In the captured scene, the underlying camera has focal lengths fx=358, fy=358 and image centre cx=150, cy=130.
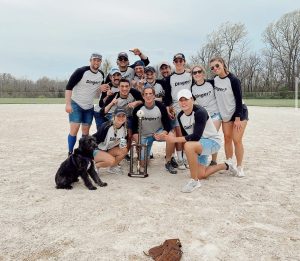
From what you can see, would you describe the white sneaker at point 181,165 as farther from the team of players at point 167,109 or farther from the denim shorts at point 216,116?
the denim shorts at point 216,116

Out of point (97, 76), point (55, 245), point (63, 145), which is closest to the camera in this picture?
point (55, 245)

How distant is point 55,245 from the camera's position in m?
3.44

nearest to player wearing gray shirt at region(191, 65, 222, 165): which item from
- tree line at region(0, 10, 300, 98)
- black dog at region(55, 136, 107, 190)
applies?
black dog at region(55, 136, 107, 190)

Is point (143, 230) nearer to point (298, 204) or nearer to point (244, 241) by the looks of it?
point (244, 241)

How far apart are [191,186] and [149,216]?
4.08ft

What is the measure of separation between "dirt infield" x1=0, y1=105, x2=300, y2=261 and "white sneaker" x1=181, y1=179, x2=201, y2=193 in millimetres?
111

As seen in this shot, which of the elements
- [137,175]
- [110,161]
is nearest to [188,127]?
[137,175]

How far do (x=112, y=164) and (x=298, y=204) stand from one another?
2997 millimetres

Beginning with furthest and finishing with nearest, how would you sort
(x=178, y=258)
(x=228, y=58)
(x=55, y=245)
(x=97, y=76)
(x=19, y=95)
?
1. (x=228, y=58)
2. (x=19, y=95)
3. (x=97, y=76)
4. (x=55, y=245)
5. (x=178, y=258)

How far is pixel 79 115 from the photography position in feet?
22.5

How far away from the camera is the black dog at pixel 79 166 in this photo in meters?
5.23

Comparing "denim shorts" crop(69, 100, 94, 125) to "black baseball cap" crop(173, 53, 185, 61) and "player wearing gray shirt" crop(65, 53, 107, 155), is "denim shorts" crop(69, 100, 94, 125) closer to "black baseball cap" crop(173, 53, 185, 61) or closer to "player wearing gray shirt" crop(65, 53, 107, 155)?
"player wearing gray shirt" crop(65, 53, 107, 155)

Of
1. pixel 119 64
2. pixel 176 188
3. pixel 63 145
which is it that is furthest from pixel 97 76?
pixel 63 145

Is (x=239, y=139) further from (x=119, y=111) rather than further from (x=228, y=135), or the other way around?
(x=119, y=111)
